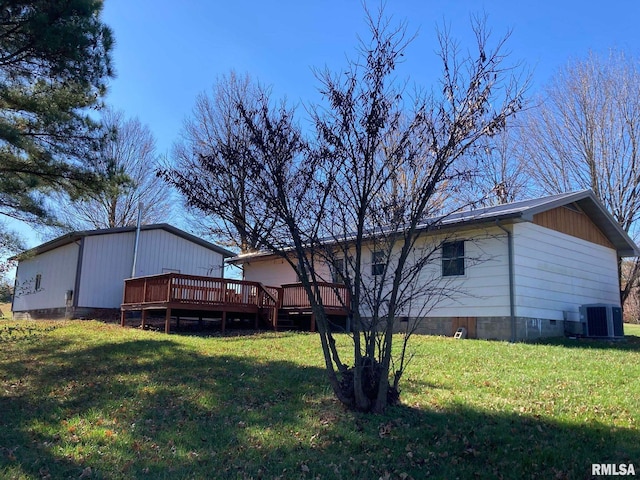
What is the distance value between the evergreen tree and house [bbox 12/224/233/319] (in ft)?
24.2

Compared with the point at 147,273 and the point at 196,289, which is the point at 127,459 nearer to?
the point at 196,289

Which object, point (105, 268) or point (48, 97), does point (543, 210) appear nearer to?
point (48, 97)

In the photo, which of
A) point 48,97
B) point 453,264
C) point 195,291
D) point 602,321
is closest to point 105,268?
point 195,291

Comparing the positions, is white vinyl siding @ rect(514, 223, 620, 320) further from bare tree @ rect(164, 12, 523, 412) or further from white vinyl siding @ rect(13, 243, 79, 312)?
white vinyl siding @ rect(13, 243, 79, 312)

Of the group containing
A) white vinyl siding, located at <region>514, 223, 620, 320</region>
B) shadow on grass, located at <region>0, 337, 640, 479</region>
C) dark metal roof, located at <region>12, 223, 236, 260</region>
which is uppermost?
dark metal roof, located at <region>12, 223, 236, 260</region>

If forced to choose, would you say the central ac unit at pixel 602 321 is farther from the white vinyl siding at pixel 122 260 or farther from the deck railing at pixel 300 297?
the white vinyl siding at pixel 122 260

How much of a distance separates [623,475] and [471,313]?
949cm

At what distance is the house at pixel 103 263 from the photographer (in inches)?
725

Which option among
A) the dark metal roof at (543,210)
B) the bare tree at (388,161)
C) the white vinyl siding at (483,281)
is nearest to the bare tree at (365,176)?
the bare tree at (388,161)

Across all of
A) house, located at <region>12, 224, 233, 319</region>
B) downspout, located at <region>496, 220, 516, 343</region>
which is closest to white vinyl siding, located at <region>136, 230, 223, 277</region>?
house, located at <region>12, 224, 233, 319</region>

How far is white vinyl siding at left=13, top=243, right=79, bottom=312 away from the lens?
19234 millimetres

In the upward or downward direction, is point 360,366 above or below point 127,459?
above

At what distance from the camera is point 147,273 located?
774 inches

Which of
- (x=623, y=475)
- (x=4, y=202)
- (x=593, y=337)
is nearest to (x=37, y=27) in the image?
(x=4, y=202)
